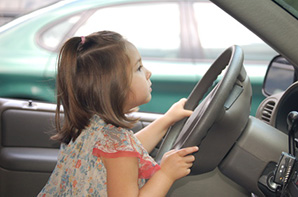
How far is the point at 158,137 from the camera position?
5.12 feet

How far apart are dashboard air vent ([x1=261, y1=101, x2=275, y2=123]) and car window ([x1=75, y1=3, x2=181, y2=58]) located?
93cm

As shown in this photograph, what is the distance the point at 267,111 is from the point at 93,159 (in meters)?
0.76

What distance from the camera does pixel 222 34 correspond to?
2.70 meters

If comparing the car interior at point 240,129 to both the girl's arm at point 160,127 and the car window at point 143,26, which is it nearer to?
the girl's arm at point 160,127

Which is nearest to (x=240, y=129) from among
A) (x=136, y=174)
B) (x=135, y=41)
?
(x=136, y=174)

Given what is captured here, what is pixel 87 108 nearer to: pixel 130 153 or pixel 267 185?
pixel 130 153

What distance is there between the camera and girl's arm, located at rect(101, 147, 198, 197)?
1.20m

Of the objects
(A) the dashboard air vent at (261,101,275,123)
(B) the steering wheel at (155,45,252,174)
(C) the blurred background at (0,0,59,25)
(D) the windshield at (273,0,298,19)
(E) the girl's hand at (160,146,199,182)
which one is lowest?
(C) the blurred background at (0,0,59,25)

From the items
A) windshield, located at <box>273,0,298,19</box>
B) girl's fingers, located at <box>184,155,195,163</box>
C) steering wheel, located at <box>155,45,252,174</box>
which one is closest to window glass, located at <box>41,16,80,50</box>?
steering wheel, located at <box>155,45,252,174</box>

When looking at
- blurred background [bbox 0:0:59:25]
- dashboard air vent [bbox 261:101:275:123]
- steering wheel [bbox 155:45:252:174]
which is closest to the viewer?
steering wheel [bbox 155:45:252:174]

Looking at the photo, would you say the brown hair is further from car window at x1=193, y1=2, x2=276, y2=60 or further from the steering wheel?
car window at x1=193, y1=2, x2=276, y2=60

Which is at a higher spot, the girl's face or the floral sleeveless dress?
the girl's face

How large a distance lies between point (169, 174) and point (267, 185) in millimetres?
260

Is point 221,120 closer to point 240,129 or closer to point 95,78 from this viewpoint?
point 240,129
